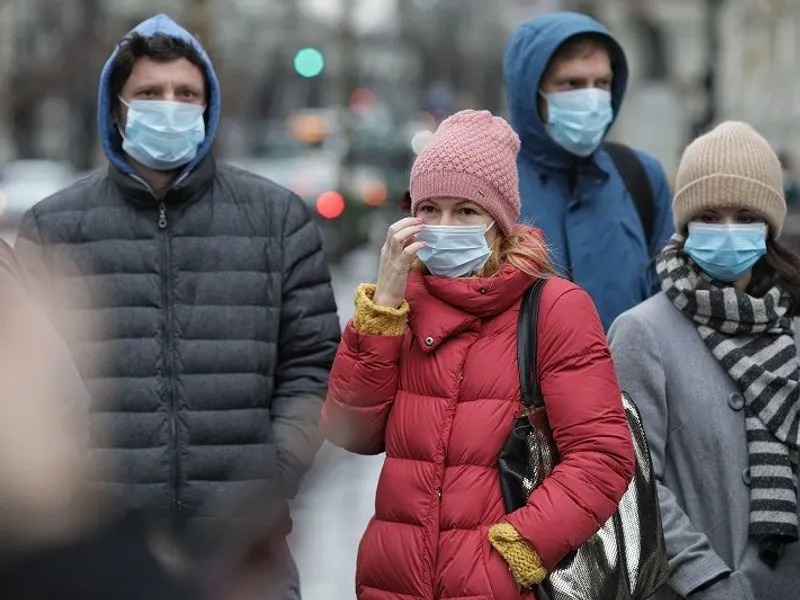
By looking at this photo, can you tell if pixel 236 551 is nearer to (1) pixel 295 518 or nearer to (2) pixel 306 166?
(1) pixel 295 518

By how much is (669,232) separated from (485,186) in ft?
6.07

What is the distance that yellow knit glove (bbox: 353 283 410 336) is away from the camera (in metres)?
4.27

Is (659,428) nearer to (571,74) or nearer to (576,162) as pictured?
(576,162)

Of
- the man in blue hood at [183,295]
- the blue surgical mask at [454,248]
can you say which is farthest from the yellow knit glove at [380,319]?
the man in blue hood at [183,295]

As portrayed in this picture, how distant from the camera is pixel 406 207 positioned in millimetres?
5203

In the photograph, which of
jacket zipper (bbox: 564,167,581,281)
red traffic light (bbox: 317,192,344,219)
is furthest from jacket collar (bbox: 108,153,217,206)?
red traffic light (bbox: 317,192,344,219)

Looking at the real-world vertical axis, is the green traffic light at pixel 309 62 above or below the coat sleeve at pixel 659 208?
below

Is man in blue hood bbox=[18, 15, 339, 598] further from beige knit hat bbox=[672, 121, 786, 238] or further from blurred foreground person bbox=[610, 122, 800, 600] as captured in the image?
beige knit hat bbox=[672, 121, 786, 238]

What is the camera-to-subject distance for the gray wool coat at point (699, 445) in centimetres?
480

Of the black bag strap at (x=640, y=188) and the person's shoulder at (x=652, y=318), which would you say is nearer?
the person's shoulder at (x=652, y=318)

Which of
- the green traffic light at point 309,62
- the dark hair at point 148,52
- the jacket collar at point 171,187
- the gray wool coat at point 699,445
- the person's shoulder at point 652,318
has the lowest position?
the green traffic light at point 309,62

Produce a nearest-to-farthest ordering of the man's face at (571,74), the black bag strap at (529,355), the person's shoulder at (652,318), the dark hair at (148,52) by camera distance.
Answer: the black bag strap at (529,355) < the person's shoulder at (652,318) < the dark hair at (148,52) < the man's face at (571,74)

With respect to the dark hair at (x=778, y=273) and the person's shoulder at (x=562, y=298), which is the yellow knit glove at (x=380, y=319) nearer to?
the person's shoulder at (x=562, y=298)

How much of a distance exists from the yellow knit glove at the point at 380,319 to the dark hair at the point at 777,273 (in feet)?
3.98
